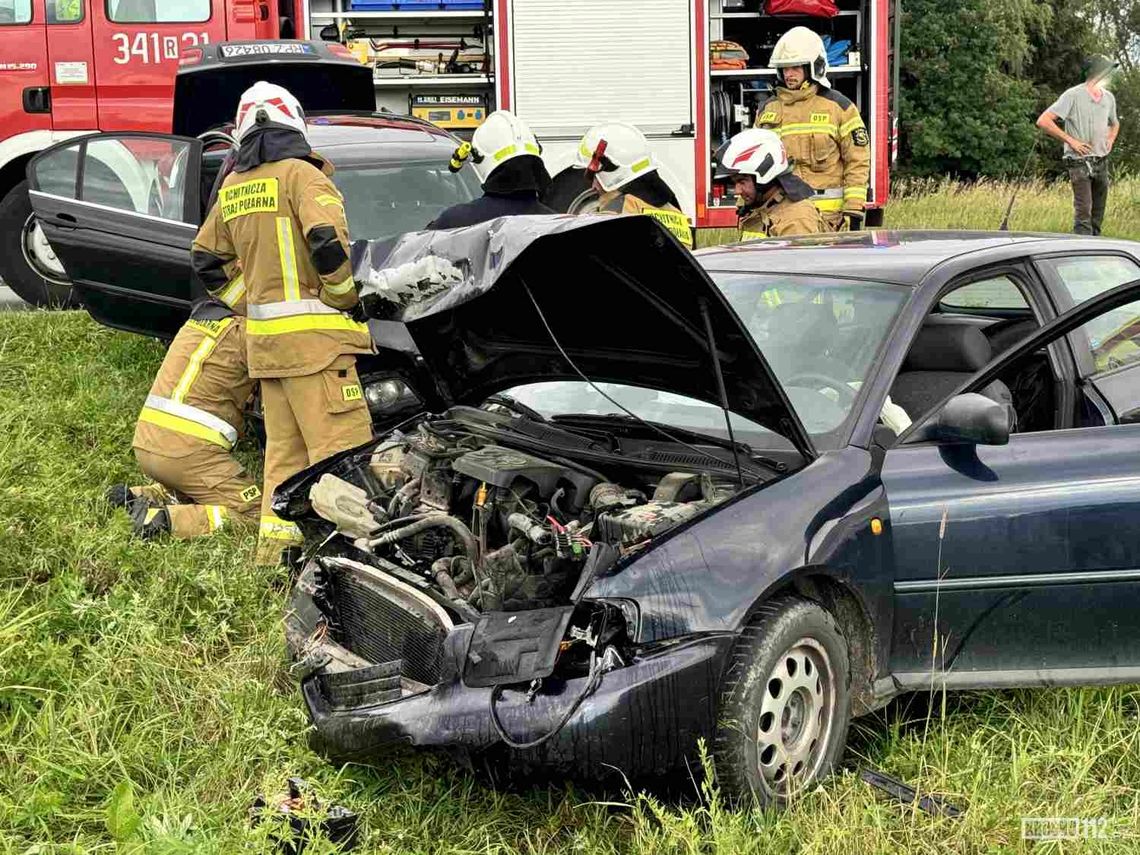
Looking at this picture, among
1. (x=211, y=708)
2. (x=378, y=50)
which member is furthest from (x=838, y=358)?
(x=378, y=50)

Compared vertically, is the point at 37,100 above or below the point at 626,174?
above

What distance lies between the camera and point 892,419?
3.77 meters

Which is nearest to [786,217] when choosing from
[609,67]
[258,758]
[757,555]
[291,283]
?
[291,283]

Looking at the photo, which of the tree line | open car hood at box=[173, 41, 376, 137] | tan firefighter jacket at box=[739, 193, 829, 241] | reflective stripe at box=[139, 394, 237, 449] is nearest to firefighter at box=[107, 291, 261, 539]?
Result: reflective stripe at box=[139, 394, 237, 449]

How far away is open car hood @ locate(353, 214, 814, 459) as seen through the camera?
128 inches

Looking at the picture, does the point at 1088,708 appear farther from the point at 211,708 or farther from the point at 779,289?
the point at 211,708

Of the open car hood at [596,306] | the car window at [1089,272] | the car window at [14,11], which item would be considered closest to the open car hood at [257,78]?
the car window at [14,11]

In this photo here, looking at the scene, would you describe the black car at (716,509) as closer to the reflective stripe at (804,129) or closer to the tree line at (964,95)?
the reflective stripe at (804,129)

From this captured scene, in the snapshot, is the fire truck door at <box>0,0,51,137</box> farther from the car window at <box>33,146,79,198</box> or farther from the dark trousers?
the dark trousers

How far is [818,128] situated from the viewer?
26.1 ft

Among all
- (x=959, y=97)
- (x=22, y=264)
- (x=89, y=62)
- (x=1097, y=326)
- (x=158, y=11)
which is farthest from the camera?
(x=959, y=97)

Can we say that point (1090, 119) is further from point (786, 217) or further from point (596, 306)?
point (596, 306)

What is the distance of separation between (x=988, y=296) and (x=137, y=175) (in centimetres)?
460

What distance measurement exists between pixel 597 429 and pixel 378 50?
8.24 m
